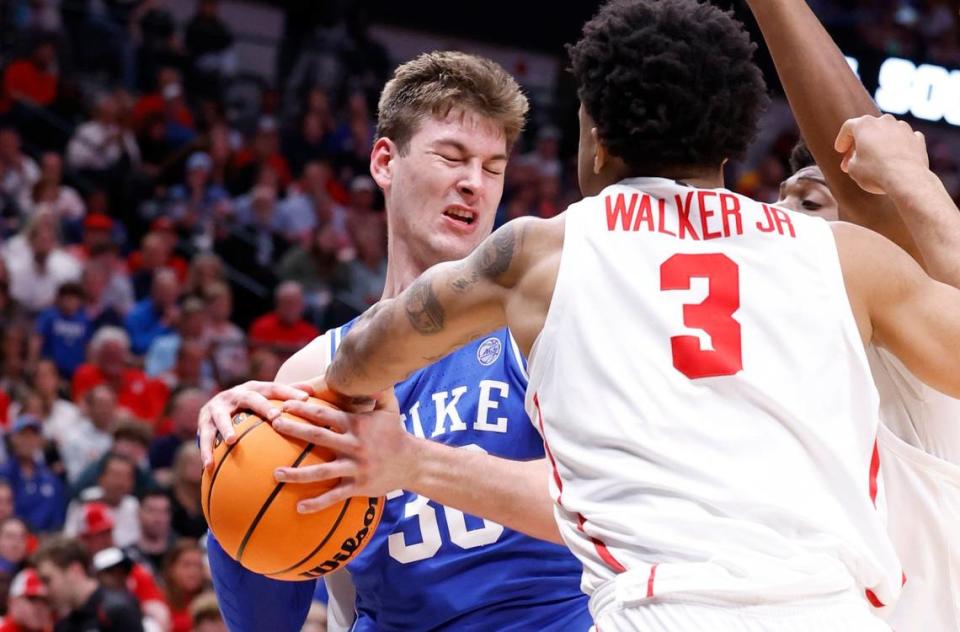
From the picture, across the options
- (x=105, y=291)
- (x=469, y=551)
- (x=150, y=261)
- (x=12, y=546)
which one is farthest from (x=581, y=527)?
(x=150, y=261)

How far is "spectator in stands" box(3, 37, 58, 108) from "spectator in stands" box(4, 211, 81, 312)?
2.88 meters

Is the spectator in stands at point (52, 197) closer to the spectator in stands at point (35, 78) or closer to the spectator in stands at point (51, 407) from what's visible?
the spectator in stands at point (35, 78)

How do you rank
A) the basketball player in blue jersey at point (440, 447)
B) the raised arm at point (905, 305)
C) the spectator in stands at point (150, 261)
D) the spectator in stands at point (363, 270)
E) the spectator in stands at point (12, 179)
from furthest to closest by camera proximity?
the spectator in stands at point (363, 270), the spectator in stands at point (12, 179), the spectator in stands at point (150, 261), the basketball player in blue jersey at point (440, 447), the raised arm at point (905, 305)

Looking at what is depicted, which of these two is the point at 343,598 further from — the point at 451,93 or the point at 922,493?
the point at 922,493

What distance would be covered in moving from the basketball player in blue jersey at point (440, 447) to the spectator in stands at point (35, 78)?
10.3m

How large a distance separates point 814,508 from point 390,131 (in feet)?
7.81

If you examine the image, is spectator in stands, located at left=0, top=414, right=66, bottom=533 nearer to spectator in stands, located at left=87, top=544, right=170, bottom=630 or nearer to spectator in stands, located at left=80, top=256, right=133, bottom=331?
spectator in stands, located at left=87, top=544, right=170, bottom=630

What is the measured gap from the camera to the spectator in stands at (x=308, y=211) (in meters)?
14.0

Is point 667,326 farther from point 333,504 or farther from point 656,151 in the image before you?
point 333,504

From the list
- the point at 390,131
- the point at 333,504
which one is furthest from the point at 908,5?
the point at 333,504

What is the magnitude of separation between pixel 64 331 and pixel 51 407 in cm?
111

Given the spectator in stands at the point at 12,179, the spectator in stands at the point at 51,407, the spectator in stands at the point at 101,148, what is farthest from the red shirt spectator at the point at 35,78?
the spectator in stands at the point at 51,407

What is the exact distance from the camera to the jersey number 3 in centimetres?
256

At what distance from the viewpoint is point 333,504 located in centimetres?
336
